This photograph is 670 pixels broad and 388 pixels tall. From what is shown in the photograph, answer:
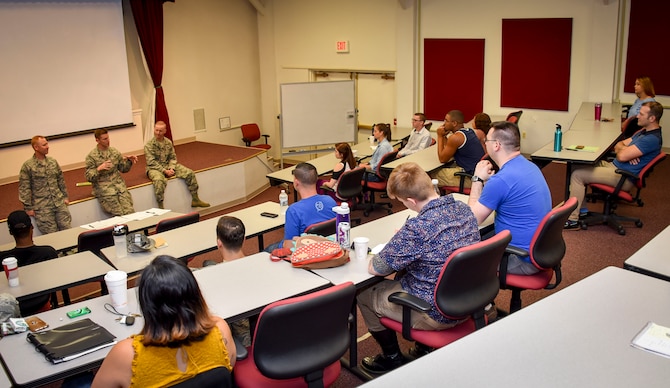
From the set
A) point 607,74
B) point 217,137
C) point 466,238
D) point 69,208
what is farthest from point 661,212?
point 217,137

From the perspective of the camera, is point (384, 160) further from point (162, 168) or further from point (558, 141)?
point (162, 168)

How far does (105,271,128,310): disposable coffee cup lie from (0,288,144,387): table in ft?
0.28

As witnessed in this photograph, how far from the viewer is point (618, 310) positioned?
9.04 feet

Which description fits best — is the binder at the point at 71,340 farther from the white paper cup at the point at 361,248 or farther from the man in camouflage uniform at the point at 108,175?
the man in camouflage uniform at the point at 108,175

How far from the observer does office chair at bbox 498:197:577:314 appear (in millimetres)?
3799

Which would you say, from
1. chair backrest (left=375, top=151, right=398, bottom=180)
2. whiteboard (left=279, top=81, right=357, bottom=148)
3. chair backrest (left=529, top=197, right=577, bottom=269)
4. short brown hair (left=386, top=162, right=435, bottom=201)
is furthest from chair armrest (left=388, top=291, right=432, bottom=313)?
whiteboard (left=279, top=81, right=357, bottom=148)

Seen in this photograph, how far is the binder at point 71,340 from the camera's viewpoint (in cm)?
290

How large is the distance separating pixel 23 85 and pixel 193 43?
10.1 ft

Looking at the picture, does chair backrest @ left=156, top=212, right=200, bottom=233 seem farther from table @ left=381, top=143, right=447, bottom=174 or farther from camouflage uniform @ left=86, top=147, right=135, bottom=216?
table @ left=381, top=143, right=447, bottom=174

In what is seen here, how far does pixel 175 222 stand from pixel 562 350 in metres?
3.60

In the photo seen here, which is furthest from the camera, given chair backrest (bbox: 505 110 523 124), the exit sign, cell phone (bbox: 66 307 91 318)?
the exit sign

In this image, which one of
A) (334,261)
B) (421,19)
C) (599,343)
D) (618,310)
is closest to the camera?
(599,343)

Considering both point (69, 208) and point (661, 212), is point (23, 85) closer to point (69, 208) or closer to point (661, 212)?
point (69, 208)

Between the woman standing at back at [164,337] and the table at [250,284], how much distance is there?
746mm
